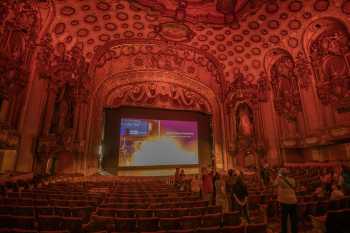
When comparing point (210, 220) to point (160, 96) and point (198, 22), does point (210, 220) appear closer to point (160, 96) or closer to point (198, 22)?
point (198, 22)

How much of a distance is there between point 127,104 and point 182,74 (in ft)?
20.3

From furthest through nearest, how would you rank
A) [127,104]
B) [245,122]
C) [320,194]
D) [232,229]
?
1. [127,104]
2. [245,122]
3. [320,194]
4. [232,229]

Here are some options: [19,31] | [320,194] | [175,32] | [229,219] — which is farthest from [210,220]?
[175,32]

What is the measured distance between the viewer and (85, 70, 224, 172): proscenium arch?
15.5m

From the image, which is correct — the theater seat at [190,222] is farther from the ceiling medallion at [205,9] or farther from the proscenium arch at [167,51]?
the proscenium arch at [167,51]

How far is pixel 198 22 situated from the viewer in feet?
46.1

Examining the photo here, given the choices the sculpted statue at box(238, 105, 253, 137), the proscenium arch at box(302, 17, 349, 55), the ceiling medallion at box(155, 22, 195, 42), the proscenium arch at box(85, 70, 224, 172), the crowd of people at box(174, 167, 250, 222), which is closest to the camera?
the crowd of people at box(174, 167, 250, 222)

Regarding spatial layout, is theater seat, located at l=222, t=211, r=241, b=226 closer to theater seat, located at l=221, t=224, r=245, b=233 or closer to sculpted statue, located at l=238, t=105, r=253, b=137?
theater seat, located at l=221, t=224, r=245, b=233

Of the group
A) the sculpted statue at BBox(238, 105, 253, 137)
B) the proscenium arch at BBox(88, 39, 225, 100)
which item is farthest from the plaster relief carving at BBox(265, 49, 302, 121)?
the proscenium arch at BBox(88, 39, 225, 100)

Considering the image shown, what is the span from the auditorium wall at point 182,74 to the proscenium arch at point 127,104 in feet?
0.32

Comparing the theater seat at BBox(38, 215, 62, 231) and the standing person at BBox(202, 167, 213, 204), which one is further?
the standing person at BBox(202, 167, 213, 204)

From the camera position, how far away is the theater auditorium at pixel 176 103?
22.6 feet

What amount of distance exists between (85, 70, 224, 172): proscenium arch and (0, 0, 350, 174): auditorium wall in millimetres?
99

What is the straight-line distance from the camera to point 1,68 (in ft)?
28.1
